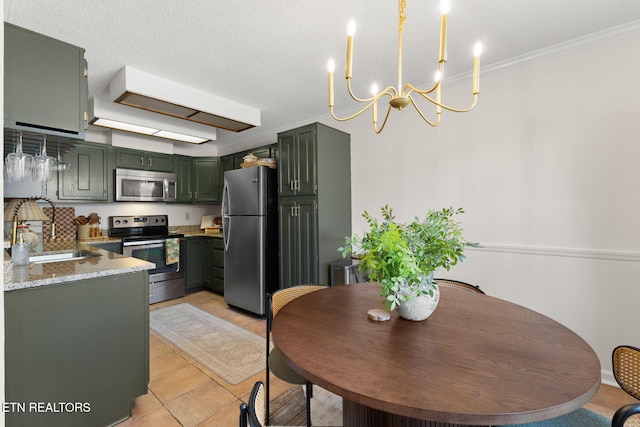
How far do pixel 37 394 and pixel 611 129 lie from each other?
3850 millimetres

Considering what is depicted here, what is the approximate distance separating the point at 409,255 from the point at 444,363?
0.39 meters

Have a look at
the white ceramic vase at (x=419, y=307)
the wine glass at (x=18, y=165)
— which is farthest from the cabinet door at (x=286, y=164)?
the white ceramic vase at (x=419, y=307)

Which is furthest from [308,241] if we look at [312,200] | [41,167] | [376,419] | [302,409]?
[41,167]

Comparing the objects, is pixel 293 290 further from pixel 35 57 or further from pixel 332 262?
pixel 35 57

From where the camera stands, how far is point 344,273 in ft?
9.58

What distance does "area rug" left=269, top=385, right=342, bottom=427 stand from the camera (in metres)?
1.69

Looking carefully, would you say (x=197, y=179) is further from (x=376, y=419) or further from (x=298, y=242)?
(x=376, y=419)

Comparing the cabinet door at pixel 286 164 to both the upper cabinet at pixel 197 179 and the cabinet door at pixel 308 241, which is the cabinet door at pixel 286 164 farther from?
the upper cabinet at pixel 197 179

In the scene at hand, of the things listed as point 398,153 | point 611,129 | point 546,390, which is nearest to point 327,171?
point 398,153

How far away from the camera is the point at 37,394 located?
1404mm

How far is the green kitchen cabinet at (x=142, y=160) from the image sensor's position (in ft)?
12.8

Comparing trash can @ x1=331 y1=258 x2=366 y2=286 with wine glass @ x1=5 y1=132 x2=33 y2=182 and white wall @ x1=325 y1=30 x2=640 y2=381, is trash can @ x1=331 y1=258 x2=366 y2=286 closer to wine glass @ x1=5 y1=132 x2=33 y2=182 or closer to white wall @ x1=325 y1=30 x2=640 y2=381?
white wall @ x1=325 y1=30 x2=640 y2=381

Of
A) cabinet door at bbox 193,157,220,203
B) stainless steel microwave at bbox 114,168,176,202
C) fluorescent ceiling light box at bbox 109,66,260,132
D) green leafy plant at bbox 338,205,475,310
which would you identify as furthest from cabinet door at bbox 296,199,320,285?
stainless steel microwave at bbox 114,168,176,202

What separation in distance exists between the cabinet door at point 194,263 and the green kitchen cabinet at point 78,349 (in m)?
2.64
